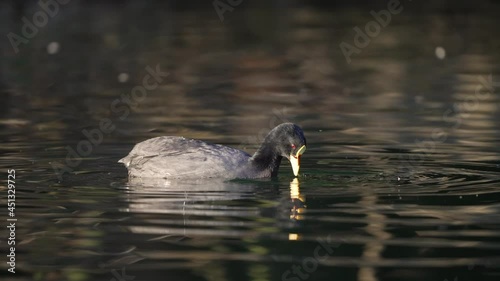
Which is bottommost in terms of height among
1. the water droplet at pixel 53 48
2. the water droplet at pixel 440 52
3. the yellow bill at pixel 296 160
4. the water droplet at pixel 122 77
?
the yellow bill at pixel 296 160

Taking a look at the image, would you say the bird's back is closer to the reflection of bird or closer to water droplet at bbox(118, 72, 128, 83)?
the reflection of bird

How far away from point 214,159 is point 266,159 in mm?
580

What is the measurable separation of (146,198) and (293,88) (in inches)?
474

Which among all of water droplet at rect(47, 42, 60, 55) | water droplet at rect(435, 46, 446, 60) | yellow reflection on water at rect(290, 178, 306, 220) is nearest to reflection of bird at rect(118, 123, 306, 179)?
yellow reflection on water at rect(290, 178, 306, 220)

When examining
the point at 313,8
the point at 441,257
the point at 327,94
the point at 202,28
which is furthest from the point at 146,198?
the point at 313,8

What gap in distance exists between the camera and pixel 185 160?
45.1 ft

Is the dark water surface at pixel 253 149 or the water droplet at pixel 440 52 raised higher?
the water droplet at pixel 440 52

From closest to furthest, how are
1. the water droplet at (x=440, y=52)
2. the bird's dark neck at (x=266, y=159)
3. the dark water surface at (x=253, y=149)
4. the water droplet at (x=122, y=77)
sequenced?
the dark water surface at (x=253, y=149)
the bird's dark neck at (x=266, y=159)
the water droplet at (x=122, y=77)
the water droplet at (x=440, y=52)

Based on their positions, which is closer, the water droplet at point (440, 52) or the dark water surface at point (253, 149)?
the dark water surface at point (253, 149)

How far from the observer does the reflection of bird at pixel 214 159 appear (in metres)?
13.7

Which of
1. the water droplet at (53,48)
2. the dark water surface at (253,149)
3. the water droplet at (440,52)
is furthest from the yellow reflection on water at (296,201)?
the water droplet at (53,48)

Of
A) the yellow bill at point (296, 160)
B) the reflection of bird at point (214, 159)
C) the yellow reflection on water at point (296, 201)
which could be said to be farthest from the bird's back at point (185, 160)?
the yellow reflection on water at point (296, 201)

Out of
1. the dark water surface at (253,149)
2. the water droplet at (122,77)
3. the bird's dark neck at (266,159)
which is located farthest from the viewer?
the water droplet at (122,77)

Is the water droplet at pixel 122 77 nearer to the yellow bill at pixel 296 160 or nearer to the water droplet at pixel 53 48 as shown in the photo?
the water droplet at pixel 53 48
